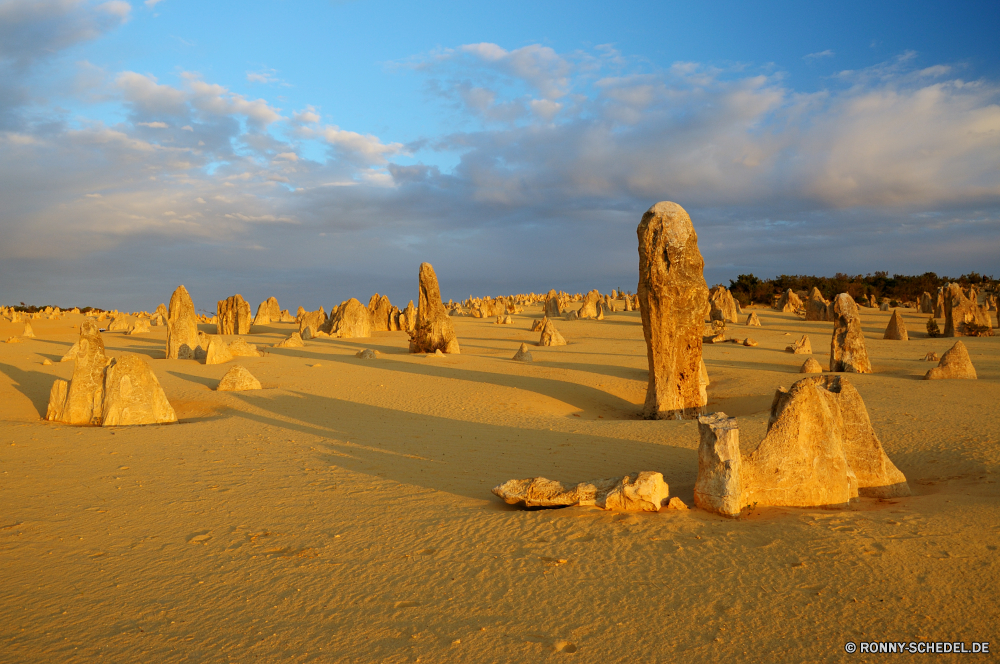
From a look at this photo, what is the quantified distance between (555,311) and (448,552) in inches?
1578

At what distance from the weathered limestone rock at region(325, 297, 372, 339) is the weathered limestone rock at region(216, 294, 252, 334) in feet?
20.9

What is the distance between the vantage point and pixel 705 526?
16.5 ft

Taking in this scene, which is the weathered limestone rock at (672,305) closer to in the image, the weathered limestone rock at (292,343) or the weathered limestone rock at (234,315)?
the weathered limestone rock at (292,343)

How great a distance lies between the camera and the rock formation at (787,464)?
5328 millimetres

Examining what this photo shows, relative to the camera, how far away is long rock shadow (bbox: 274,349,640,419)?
43.7 feet

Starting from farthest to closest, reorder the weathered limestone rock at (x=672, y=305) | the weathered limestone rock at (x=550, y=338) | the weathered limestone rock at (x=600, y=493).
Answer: the weathered limestone rock at (x=550, y=338), the weathered limestone rock at (x=672, y=305), the weathered limestone rock at (x=600, y=493)

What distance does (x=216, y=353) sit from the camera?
59.9 ft

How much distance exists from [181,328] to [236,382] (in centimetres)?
851

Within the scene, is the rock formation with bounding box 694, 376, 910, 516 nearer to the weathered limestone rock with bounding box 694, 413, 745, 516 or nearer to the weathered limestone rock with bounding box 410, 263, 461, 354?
the weathered limestone rock with bounding box 694, 413, 745, 516

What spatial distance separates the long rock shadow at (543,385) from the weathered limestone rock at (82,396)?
7.79m

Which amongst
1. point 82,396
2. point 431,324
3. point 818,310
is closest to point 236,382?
point 82,396

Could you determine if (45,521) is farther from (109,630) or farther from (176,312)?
(176,312)

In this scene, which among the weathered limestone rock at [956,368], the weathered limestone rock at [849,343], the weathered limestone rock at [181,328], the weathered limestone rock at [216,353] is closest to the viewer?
the weathered limestone rock at [956,368]

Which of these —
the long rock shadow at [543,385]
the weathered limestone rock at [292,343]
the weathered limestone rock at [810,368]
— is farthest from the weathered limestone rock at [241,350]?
the weathered limestone rock at [810,368]
